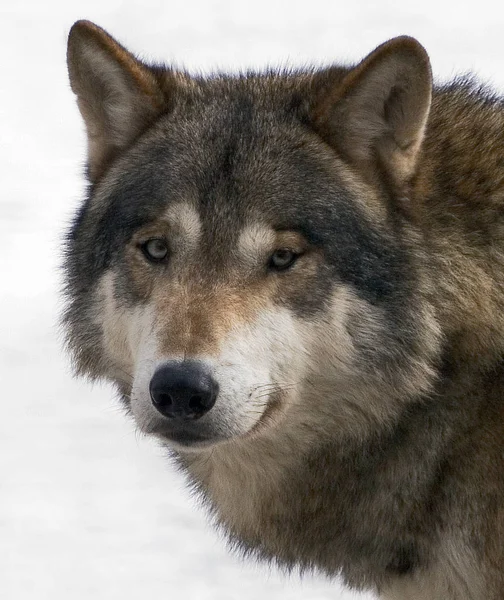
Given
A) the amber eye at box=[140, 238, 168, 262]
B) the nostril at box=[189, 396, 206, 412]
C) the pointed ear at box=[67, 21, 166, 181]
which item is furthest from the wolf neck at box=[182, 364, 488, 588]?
the pointed ear at box=[67, 21, 166, 181]

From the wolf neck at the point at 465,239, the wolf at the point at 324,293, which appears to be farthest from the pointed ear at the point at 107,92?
the wolf neck at the point at 465,239

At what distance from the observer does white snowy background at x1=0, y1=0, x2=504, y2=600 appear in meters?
5.22

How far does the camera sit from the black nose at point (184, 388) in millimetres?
3184

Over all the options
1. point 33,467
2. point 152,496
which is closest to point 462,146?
point 152,496

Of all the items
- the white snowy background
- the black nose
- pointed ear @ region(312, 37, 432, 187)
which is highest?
pointed ear @ region(312, 37, 432, 187)

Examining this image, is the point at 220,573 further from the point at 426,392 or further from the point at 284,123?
the point at 284,123

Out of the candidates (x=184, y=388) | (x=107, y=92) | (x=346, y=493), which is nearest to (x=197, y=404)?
(x=184, y=388)

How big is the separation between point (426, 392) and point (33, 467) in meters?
2.96

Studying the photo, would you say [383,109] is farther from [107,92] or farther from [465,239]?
[107,92]

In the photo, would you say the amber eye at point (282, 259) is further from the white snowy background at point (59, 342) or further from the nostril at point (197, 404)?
the white snowy background at point (59, 342)

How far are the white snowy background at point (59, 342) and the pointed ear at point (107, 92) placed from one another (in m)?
0.78

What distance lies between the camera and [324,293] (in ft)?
11.6

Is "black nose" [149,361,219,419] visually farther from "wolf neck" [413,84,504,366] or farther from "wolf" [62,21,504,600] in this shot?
"wolf neck" [413,84,504,366]

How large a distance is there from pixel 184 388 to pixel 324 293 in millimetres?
596
